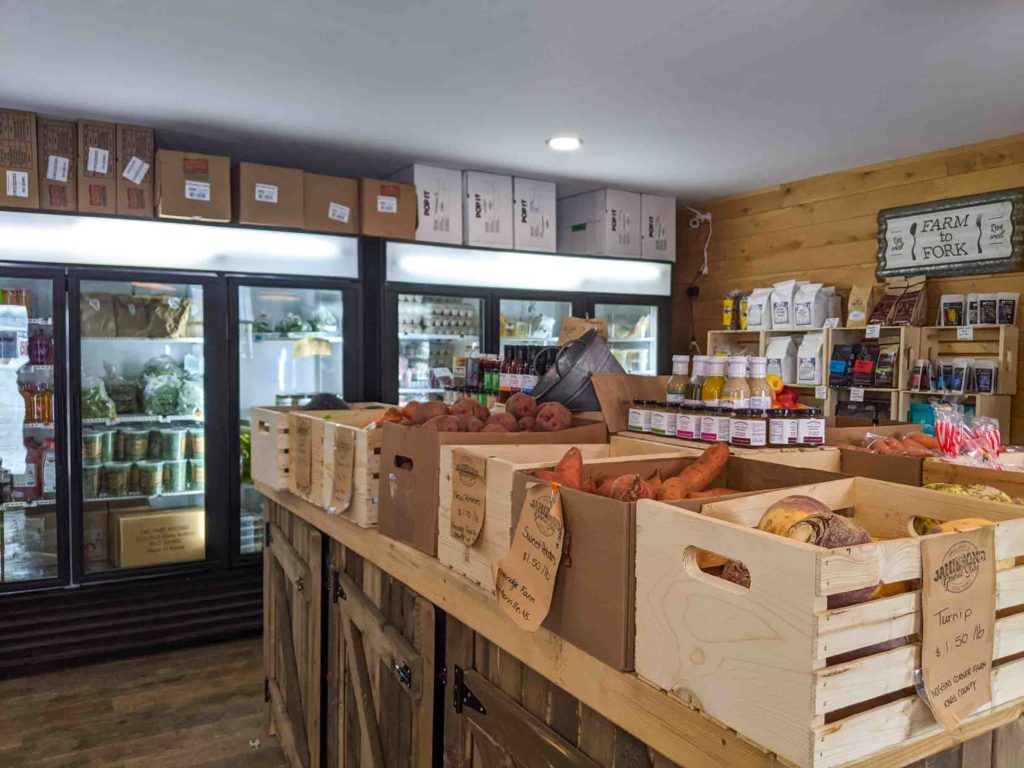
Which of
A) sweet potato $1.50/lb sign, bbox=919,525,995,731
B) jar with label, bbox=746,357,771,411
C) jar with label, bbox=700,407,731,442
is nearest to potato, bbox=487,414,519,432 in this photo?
jar with label, bbox=700,407,731,442

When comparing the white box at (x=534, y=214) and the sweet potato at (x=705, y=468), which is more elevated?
the white box at (x=534, y=214)

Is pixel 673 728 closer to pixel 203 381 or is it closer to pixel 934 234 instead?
pixel 203 381

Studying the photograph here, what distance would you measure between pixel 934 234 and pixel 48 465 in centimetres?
476

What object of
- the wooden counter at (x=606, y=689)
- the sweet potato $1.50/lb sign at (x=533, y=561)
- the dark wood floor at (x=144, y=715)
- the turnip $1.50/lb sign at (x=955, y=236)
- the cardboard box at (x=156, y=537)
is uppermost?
the turnip $1.50/lb sign at (x=955, y=236)

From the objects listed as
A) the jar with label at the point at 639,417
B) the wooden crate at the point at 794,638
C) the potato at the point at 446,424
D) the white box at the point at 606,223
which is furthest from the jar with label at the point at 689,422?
the white box at the point at 606,223

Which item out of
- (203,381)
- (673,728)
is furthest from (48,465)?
(673,728)

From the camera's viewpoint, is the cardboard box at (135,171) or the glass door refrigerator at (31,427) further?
the cardboard box at (135,171)

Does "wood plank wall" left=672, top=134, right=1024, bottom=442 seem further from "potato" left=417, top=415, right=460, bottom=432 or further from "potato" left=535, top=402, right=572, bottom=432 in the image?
"potato" left=417, top=415, right=460, bottom=432

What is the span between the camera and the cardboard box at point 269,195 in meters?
4.02

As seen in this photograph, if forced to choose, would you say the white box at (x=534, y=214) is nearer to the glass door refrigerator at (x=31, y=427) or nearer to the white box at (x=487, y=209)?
the white box at (x=487, y=209)

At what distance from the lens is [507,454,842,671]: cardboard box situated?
1057 mm

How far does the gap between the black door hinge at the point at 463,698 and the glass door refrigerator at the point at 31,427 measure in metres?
2.92

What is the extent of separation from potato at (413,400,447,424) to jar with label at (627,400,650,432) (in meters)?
0.48

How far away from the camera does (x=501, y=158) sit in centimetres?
450
